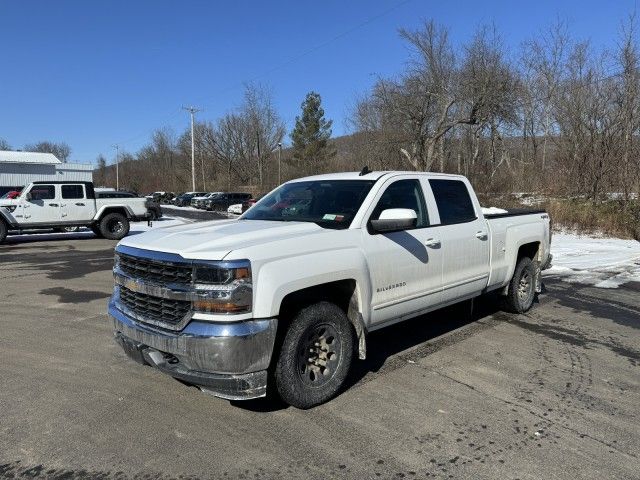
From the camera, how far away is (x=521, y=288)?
6898mm

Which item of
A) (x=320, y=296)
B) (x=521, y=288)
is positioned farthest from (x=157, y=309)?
(x=521, y=288)

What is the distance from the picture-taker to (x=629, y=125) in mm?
19703

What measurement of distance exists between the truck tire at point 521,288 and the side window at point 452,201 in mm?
1434

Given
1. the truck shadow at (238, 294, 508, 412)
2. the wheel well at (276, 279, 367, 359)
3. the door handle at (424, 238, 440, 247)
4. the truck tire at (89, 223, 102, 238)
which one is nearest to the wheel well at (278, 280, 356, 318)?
the wheel well at (276, 279, 367, 359)

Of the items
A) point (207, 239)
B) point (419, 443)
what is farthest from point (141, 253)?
point (419, 443)

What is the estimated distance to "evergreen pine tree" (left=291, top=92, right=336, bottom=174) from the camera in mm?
63250

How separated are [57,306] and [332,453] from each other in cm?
572

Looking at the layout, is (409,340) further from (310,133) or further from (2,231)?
(310,133)

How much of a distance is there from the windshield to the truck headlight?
114 centimetres

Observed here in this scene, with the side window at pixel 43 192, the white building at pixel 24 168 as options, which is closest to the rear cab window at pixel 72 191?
the side window at pixel 43 192

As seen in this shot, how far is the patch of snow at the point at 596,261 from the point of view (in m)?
10.1

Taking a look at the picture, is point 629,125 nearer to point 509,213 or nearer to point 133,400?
point 509,213

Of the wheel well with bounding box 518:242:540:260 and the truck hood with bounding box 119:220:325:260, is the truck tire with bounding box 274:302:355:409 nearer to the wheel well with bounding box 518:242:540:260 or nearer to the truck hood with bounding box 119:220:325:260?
the truck hood with bounding box 119:220:325:260

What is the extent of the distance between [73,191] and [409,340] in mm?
15383
